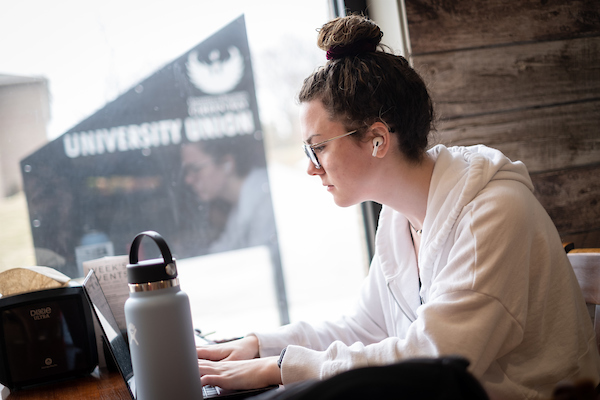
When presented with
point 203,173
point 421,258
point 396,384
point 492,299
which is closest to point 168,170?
point 203,173

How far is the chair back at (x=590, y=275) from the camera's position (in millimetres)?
1227

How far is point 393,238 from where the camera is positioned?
146cm

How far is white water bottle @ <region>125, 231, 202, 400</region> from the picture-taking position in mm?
810

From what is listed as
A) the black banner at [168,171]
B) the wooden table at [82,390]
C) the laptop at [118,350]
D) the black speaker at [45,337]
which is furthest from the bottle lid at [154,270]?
the black banner at [168,171]

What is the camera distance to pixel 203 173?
1.86m

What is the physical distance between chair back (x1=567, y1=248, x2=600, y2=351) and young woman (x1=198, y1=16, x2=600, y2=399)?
0.11m

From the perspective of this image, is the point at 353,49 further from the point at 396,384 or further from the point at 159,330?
the point at 396,384

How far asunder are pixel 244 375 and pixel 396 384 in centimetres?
61

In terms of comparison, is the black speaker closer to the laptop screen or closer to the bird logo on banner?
the laptop screen

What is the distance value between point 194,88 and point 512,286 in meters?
1.31

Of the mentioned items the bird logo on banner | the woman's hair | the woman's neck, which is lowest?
the woman's neck

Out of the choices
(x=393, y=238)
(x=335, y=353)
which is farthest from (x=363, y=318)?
(x=335, y=353)

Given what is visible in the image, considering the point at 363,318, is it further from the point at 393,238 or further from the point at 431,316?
the point at 431,316

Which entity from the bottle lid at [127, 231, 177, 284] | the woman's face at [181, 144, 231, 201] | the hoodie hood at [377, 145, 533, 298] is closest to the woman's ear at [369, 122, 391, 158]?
the hoodie hood at [377, 145, 533, 298]
